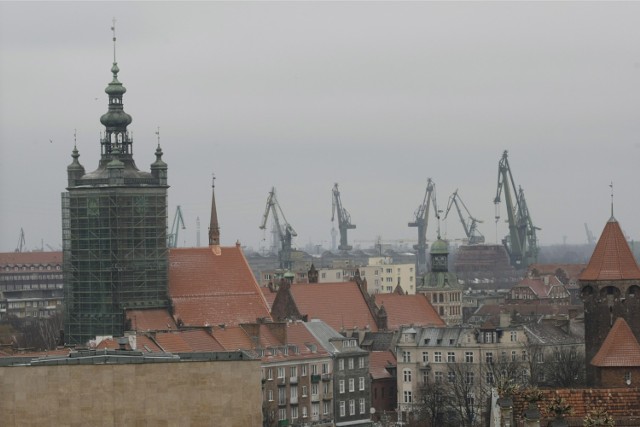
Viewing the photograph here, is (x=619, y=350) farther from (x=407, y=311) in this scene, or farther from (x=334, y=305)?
(x=407, y=311)

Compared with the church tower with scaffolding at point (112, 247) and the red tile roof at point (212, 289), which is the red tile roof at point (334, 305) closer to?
the red tile roof at point (212, 289)

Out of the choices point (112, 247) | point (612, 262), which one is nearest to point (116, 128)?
Answer: point (112, 247)

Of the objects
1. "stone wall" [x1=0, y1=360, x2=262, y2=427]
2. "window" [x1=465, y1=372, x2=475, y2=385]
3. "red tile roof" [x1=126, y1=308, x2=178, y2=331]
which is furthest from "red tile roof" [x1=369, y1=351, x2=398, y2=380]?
A: "stone wall" [x1=0, y1=360, x2=262, y2=427]

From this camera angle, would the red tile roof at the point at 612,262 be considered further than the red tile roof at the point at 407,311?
No

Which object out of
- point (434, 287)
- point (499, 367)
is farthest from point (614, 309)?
point (434, 287)

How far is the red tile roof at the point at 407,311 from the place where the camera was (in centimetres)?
16375

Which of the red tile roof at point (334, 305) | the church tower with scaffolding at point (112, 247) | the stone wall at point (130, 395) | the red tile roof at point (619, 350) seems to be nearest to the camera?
the stone wall at point (130, 395)

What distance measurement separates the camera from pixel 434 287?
200m

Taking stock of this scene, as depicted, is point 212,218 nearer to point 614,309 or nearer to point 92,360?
point 614,309

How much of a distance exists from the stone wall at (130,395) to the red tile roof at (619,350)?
21.3m

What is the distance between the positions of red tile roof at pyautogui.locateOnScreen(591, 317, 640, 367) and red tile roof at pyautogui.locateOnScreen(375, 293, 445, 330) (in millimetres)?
60878

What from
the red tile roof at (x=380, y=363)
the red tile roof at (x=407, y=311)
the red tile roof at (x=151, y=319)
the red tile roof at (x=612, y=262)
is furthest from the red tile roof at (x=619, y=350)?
the red tile roof at (x=407, y=311)

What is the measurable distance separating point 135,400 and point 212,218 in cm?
7955

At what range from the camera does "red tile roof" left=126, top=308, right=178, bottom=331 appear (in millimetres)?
136500
